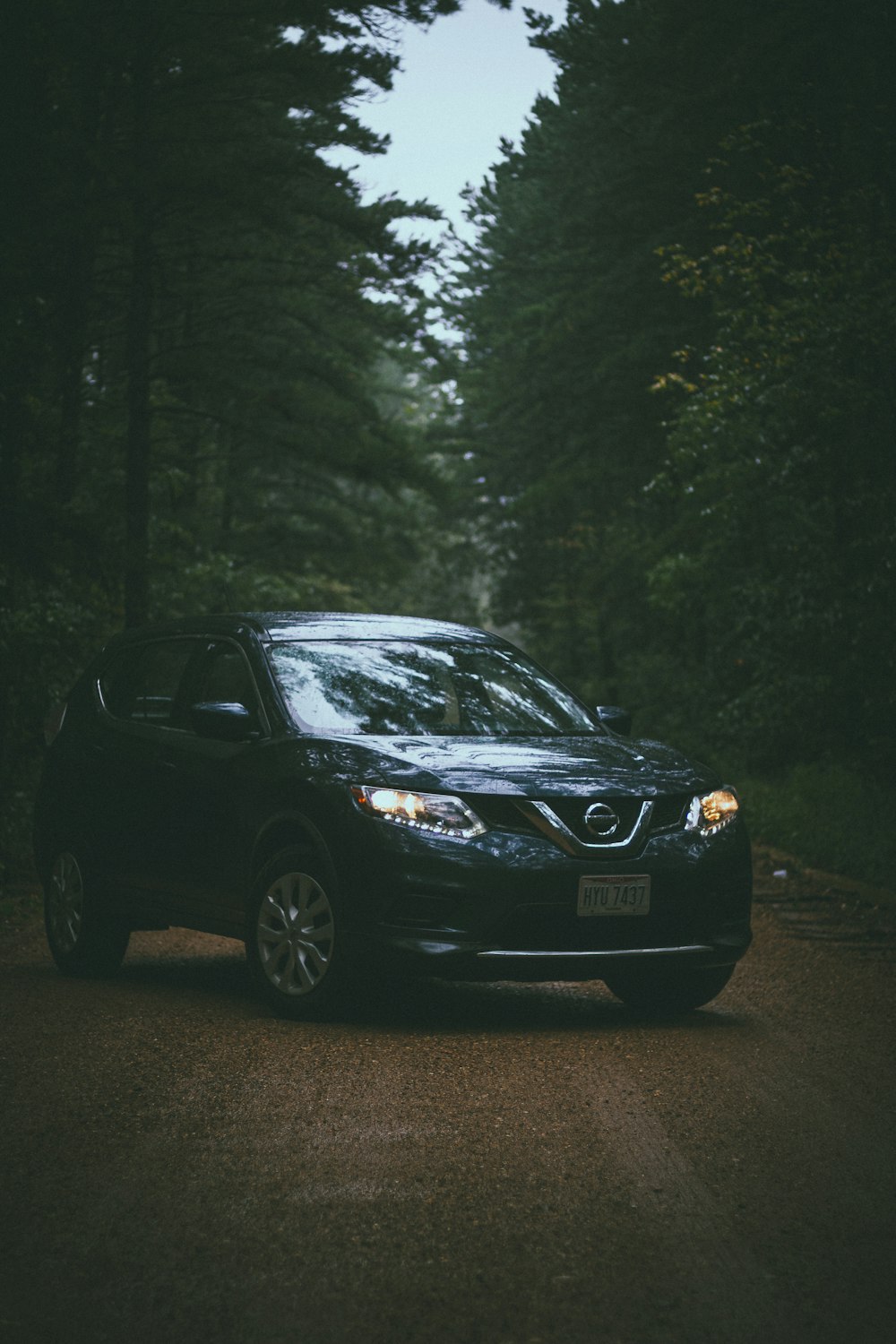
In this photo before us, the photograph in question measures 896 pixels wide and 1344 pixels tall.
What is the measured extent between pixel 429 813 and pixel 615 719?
1.95 metres

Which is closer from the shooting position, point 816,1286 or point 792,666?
point 816,1286

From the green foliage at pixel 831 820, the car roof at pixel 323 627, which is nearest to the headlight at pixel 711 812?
the car roof at pixel 323 627

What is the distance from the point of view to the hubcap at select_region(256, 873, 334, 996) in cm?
694

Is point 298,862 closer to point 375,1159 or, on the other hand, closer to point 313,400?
point 375,1159

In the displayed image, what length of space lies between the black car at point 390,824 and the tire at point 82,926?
0.6 inches

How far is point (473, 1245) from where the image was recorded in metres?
4.12

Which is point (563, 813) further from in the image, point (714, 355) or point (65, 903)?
point (714, 355)

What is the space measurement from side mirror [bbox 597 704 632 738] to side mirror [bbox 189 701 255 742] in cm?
186

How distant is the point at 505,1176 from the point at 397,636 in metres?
3.99

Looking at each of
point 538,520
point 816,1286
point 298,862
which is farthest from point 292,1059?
point 538,520

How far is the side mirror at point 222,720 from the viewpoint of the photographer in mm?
7492

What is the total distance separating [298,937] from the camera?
7.04 m

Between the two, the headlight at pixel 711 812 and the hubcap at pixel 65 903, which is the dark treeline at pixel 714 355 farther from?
the hubcap at pixel 65 903

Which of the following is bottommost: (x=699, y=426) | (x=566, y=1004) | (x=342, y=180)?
(x=566, y=1004)
